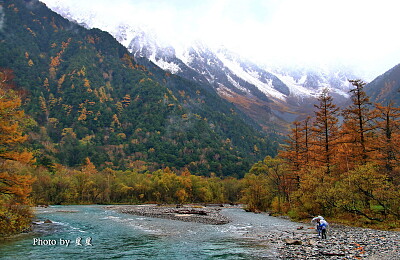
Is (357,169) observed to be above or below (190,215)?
above

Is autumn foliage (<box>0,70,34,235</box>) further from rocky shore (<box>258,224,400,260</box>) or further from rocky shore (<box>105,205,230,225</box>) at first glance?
rocky shore (<box>105,205,230,225</box>)

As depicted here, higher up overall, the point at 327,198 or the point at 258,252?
the point at 327,198

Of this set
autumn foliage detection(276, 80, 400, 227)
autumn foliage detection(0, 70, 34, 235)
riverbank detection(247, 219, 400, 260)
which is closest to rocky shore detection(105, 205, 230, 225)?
autumn foliage detection(276, 80, 400, 227)

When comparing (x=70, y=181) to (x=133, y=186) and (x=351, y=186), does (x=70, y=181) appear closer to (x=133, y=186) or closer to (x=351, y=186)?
(x=133, y=186)

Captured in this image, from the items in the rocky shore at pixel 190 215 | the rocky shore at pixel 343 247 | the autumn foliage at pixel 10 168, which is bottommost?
the rocky shore at pixel 190 215

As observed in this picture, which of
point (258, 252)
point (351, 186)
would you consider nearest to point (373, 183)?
point (351, 186)

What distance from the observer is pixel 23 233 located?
30.9m

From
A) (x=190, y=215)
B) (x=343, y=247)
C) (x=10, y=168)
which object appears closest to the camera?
(x=343, y=247)

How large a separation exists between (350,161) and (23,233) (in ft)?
128

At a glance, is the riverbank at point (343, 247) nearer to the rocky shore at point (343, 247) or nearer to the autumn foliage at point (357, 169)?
the rocky shore at point (343, 247)

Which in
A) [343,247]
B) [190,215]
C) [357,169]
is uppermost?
[357,169]

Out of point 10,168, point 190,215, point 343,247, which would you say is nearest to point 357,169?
point 343,247

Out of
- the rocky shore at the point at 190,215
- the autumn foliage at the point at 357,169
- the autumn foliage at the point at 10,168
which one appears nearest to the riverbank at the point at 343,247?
the autumn foliage at the point at 357,169

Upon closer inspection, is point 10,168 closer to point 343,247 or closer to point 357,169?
point 343,247
